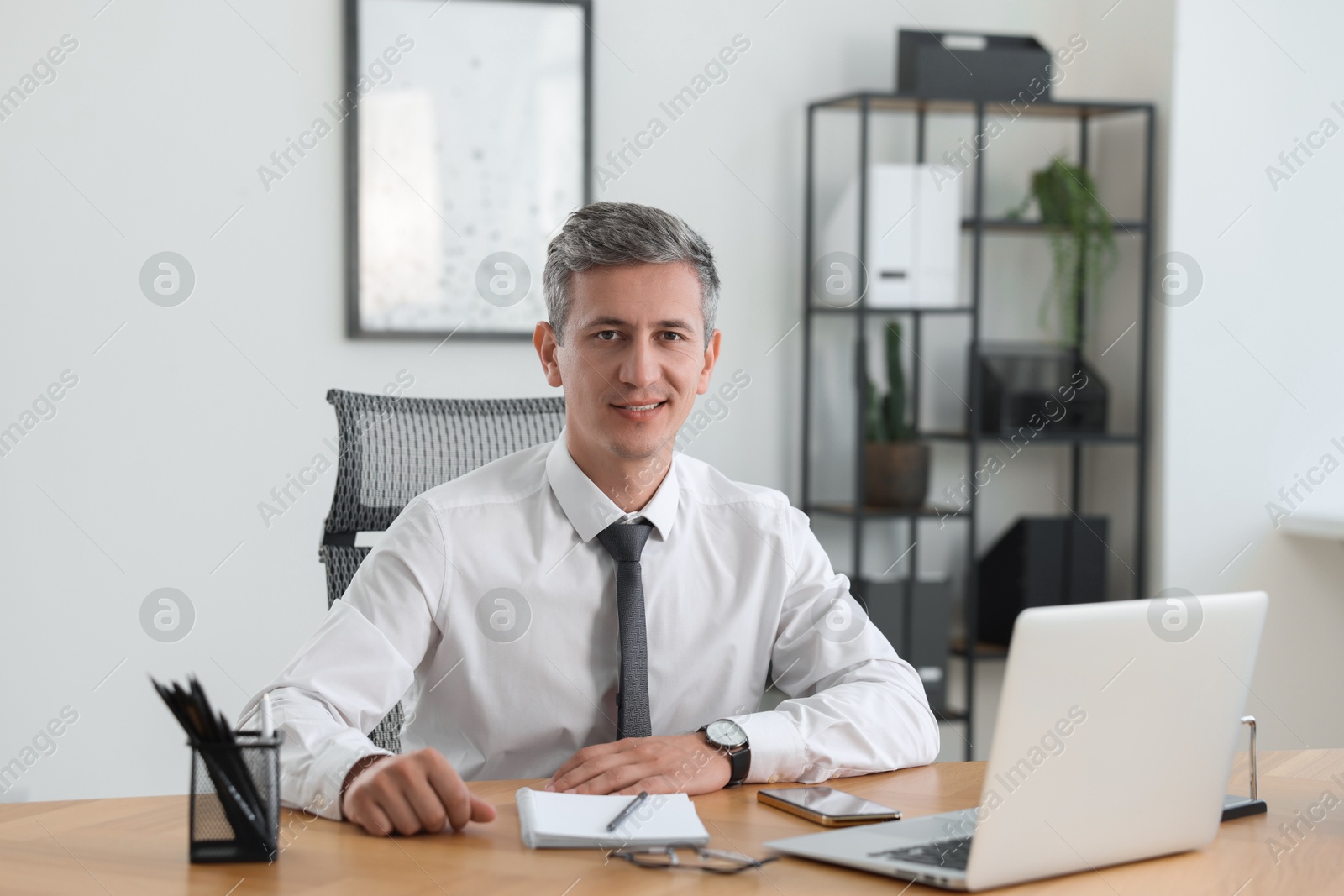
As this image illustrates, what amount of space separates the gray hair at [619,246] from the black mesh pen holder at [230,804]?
2.52ft

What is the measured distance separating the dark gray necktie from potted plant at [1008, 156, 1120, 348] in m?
2.04

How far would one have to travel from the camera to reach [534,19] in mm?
3105

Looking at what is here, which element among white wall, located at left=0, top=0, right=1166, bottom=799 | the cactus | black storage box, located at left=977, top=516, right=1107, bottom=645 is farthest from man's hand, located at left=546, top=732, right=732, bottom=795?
black storage box, located at left=977, top=516, right=1107, bottom=645

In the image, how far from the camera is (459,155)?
309cm

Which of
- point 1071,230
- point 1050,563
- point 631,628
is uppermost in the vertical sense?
point 1071,230

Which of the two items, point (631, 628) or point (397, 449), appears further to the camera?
point (397, 449)

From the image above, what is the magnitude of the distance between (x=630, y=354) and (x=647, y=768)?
0.54 m

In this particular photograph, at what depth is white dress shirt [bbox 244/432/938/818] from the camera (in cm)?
152

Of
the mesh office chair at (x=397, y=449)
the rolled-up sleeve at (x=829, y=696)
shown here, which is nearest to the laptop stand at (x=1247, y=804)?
the rolled-up sleeve at (x=829, y=696)

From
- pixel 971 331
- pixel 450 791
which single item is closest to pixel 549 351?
pixel 450 791

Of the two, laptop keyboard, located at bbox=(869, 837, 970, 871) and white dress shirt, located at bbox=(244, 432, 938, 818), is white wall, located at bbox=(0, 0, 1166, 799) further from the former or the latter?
laptop keyboard, located at bbox=(869, 837, 970, 871)

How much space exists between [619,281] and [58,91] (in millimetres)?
1829

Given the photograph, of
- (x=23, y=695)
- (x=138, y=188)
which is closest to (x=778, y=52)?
(x=138, y=188)

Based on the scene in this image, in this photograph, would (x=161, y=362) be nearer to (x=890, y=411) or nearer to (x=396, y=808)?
(x=890, y=411)
